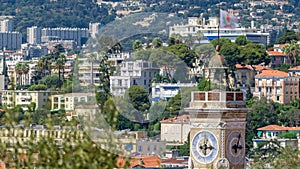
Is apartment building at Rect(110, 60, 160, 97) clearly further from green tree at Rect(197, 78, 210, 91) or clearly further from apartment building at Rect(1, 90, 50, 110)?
apartment building at Rect(1, 90, 50, 110)

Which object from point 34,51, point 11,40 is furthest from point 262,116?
point 11,40

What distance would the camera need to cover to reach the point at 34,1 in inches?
7515

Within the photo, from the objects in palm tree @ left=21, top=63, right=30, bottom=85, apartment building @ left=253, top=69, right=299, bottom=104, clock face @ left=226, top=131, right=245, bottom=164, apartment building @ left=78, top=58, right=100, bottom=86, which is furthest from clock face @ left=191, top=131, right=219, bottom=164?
palm tree @ left=21, top=63, right=30, bottom=85

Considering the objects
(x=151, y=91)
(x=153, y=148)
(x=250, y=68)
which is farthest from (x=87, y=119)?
(x=250, y=68)

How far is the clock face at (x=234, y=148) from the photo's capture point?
23.6 metres

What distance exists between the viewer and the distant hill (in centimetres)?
18475

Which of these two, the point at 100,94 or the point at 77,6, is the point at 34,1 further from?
the point at 100,94

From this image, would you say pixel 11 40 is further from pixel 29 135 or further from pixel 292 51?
pixel 29 135

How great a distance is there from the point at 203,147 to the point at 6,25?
161137 mm

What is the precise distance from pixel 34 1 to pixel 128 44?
168 m

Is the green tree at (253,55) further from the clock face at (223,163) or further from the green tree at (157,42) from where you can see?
the clock face at (223,163)

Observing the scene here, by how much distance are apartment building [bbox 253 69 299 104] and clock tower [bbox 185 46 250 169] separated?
66410mm

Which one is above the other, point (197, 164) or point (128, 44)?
point (128, 44)

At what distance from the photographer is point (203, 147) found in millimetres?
23828
